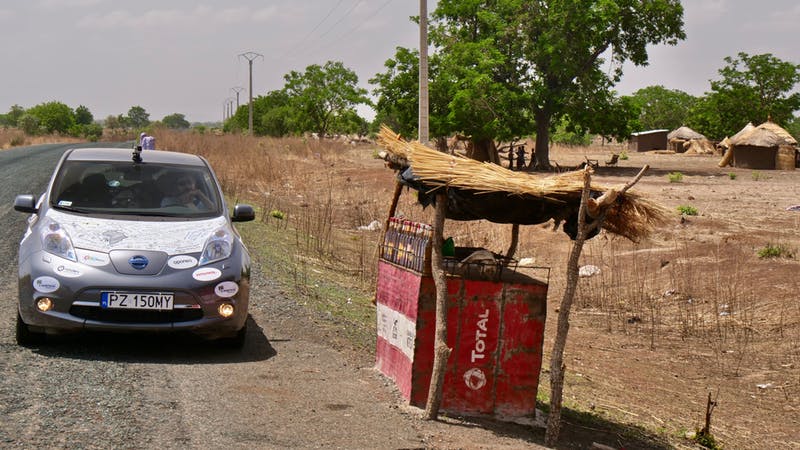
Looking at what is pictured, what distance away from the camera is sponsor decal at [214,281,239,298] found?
830 centimetres

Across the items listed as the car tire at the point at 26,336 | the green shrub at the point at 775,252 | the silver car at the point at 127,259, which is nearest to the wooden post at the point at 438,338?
the silver car at the point at 127,259

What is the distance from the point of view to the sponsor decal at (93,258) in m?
8.02

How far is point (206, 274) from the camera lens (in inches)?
326

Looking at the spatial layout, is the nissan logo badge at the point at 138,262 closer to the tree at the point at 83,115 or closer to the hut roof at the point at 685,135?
the hut roof at the point at 685,135

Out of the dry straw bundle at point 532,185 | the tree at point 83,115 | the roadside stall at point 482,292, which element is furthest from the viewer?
the tree at point 83,115

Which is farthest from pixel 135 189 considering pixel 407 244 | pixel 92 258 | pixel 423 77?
pixel 423 77

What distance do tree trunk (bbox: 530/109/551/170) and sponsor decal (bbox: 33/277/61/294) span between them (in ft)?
129

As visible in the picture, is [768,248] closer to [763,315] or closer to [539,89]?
[763,315]

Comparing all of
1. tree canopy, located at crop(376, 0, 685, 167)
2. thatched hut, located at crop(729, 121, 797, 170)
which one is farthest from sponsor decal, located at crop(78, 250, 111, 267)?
thatched hut, located at crop(729, 121, 797, 170)

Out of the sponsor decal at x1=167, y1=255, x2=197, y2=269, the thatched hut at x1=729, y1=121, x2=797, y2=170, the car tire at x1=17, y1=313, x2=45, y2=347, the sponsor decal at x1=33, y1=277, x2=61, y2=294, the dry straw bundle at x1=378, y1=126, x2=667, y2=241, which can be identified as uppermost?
the thatched hut at x1=729, y1=121, x2=797, y2=170

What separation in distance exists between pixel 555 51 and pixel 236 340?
37952mm

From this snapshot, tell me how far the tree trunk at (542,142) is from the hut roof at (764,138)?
1032cm

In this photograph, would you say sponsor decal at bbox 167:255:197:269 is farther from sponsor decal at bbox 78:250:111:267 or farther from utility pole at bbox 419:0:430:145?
utility pole at bbox 419:0:430:145

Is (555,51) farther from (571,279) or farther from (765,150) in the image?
(571,279)
